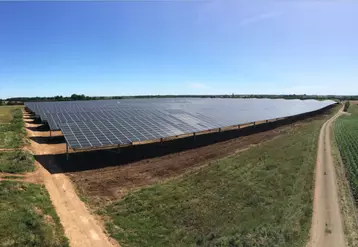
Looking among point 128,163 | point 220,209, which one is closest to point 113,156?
point 128,163

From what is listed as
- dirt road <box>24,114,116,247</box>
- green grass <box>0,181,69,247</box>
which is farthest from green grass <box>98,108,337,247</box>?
green grass <box>0,181,69,247</box>

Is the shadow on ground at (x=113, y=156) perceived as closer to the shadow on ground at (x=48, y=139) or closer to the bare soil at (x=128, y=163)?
the bare soil at (x=128, y=163)

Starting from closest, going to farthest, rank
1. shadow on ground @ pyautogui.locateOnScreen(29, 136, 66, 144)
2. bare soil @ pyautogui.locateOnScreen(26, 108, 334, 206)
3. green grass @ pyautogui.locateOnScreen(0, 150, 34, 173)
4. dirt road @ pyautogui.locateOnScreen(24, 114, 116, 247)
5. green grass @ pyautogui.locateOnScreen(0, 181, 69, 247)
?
green grass @ pyautogui.locateOnScreen(0, 181, 69, 247)
dirt road @ pyautogui.locateOnScreen(24, 114, 116, 247)
bare soil @ pyautogui.locateOnScreen(26, 108, 334, 206)
green grass @ pyautogui.locateOnScreen(0, 150, 34, 173)
shadow on ground @ pyautogui.locateOnScreen(29, 136, 66, 144)

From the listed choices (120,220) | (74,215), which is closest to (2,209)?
(74,215)

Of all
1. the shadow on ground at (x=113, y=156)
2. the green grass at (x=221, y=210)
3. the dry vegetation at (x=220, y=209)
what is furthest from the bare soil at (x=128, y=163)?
the green grass at (x=221, y=210)

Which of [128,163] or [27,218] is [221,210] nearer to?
[27,218]

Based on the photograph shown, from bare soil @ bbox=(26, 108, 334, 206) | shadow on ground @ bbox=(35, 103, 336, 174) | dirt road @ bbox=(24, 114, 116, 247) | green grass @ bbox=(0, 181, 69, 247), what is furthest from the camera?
shadow on ground @ bbox=(35, 103, 336, 174)

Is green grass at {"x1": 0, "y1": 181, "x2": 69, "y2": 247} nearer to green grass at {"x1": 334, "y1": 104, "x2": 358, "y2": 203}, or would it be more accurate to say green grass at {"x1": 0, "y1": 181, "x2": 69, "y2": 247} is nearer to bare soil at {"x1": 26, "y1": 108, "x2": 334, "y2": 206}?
bare soil at {"x1": 26, "y1": 108, "x2": 334, "y2": 206}
